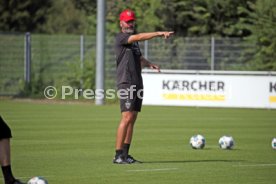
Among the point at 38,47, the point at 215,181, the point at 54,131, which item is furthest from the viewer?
the point at 38,47

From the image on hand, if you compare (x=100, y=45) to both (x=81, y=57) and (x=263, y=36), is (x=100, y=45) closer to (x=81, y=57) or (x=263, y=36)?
(x=81, y=57)

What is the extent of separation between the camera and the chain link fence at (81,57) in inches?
1556

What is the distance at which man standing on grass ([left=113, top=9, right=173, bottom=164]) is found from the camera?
14383mm

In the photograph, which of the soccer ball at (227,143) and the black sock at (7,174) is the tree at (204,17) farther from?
the black sock at (7,174)

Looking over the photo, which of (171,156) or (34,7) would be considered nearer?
(171,156)

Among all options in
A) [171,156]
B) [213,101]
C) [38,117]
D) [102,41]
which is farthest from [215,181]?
[102,41]

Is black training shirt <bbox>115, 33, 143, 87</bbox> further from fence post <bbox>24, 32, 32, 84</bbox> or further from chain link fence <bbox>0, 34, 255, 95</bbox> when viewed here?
fence post <bbox>24, 32, 32, 84</bbox>

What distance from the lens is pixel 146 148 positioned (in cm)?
1727

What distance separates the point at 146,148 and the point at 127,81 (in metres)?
3.05

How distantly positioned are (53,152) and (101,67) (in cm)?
1962

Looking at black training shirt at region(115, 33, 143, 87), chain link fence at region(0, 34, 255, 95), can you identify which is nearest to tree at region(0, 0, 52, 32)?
chain link fence at region(0, 34, 255, 95)

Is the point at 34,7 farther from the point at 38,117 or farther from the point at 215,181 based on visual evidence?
the point at 215,181

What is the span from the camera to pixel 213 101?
33.5m

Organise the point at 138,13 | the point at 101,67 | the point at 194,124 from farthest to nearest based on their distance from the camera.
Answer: the point at 138,13 → the point at 101,67 → the point at 194,124
